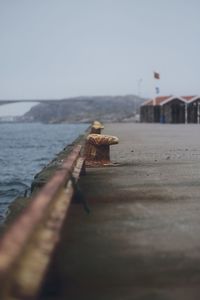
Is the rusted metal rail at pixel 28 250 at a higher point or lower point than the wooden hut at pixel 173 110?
lower

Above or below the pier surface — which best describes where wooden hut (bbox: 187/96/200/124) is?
above

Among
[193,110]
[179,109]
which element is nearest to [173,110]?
[179,109]

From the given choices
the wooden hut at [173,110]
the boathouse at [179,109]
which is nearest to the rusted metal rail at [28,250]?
the boathouse at [179,109]

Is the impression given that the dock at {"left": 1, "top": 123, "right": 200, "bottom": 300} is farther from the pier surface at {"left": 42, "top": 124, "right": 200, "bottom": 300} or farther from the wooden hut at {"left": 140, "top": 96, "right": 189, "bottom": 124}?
the wooden hut at {"left": 140, "top": 96, "right": 189, "bottom": 124}

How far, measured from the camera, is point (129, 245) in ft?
13.3

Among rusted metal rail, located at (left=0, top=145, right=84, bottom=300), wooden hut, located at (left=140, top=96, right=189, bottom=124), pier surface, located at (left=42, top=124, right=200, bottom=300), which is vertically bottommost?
pier surface, located at (left=42, top=124, right=200, bottom=300)

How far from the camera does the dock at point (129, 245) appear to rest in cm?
300

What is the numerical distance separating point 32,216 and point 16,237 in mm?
247

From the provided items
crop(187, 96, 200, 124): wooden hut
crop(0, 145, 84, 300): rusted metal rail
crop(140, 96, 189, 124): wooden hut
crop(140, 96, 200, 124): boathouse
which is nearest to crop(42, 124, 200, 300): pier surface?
crop(0, 145, 84, 300): rusted metal rail

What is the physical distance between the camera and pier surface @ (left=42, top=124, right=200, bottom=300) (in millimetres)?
3035

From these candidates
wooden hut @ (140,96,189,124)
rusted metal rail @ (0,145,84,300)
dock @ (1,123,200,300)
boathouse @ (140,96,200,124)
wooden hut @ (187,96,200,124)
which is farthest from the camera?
wooden hut @ (140,96,189,124)

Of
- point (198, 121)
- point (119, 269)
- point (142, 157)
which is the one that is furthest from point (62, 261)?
point (198, 121)

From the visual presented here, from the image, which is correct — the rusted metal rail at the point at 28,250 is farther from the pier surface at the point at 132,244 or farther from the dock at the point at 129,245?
the pier surface at the point at 132,244

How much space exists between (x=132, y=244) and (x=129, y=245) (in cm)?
4
